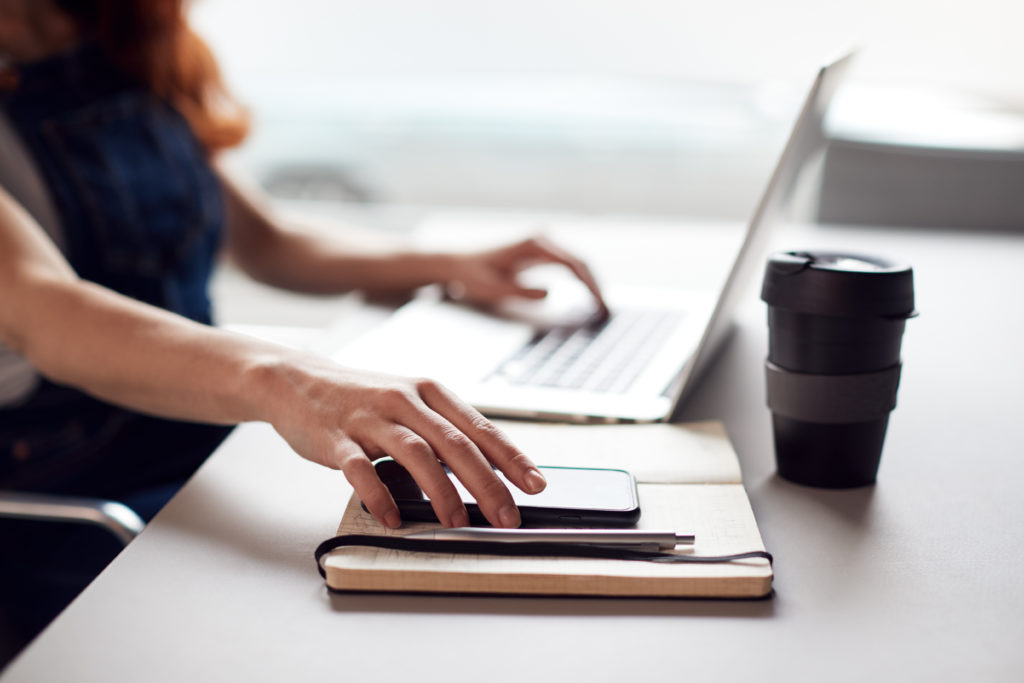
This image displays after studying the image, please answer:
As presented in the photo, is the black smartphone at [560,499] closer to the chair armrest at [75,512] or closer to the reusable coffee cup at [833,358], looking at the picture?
the reusable coffee cup at [833,358]

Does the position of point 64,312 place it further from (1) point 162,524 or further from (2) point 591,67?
(2) point 591,67

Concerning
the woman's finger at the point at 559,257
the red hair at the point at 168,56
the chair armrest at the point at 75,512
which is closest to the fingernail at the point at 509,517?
the chair armrest at the point at 75,512

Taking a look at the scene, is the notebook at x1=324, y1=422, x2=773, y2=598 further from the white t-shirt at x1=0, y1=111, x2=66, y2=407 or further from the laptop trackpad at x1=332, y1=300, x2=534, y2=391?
the white t-shirt at x1=0, y1=111, x2=66, y2=407

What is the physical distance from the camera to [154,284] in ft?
3.64

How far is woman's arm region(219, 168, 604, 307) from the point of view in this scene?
1.04 metres

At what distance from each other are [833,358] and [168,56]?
102 cm

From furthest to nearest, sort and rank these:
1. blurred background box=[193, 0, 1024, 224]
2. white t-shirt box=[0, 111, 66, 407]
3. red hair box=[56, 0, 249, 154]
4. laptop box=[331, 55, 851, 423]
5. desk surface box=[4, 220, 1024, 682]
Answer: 1. blurred background box=[193, 0, 1024, 224]
2. red hair box=[56, 0, 249, 154]
3. white t-shirt box=[0, 111, 66, 407]
4. laptop box=[331, 55, 851, 423]
5. desk surface box=[4, 220, 1024, 682]

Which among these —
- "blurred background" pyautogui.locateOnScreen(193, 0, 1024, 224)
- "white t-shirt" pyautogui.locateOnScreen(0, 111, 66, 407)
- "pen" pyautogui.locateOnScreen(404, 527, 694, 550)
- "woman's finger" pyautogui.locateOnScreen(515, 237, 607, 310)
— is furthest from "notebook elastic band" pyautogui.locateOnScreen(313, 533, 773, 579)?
"blurred background" pyautogui.locateOnScreen(193, 0, 1024, 224)

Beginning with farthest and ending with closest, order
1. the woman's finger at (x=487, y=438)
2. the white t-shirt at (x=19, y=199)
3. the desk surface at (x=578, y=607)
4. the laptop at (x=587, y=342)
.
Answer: the white t-shirt at (x=19, y=199) → the laptop at (x=587, y=342) → the woman's finger at (x=487, y=438) → the desk surface at (x=578, y=607)

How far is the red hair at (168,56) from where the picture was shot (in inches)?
46.6

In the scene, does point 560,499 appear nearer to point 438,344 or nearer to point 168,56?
point 438,344

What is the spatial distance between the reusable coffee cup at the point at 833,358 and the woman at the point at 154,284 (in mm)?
196

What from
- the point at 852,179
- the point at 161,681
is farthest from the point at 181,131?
the point at 852,179

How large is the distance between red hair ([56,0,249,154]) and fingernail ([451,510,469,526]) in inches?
36.9
